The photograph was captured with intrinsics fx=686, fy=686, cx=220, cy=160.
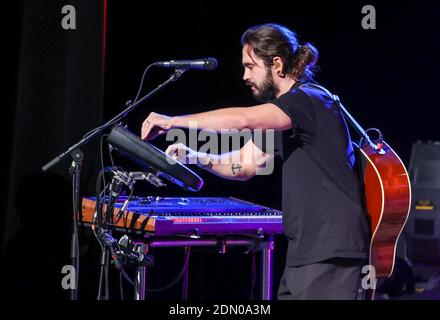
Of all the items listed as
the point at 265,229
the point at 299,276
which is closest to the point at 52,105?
the point at 265,229

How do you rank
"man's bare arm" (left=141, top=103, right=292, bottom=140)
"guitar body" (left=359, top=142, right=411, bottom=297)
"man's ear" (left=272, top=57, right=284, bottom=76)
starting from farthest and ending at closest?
"man's ear" (left=272, top=57, right=284, bottom=76) → "guitar body" (left=359, top=142, right=411, bottom=297) → "man's bare arm" (left=141, top=103, right=292, bottom=140)

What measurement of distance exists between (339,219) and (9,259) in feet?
7.95

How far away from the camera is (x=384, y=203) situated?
3092 millimetres

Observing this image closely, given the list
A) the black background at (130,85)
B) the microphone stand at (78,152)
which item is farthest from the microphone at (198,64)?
the black background at (130,85)

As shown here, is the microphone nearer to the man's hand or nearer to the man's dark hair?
the man's dark hair

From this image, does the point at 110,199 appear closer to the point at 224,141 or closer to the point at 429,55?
the point at 224,141

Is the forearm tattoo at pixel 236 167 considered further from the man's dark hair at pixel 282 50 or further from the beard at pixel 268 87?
the man's dark hair at pixel 282 50

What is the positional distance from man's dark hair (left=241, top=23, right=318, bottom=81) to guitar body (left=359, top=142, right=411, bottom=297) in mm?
520

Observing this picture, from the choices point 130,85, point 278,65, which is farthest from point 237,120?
point 130,85

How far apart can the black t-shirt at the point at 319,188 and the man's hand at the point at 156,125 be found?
0.48 meters

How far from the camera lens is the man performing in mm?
2830

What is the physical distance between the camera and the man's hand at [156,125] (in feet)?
9.37

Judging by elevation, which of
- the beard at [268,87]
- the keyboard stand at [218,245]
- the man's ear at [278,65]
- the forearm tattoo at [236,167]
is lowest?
the keyboard stand at [218,245]

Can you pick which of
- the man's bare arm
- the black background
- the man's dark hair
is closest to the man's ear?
the man's dark hair
